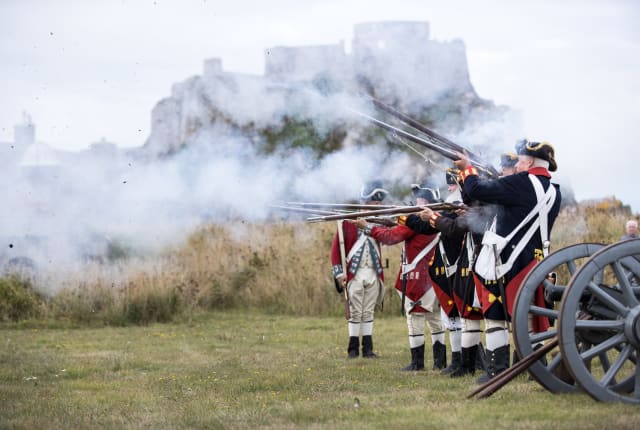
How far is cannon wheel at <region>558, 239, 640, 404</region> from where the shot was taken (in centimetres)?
595

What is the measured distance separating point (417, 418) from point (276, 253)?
11573 millimetres

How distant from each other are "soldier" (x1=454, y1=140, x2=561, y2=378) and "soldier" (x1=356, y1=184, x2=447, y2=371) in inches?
75.1

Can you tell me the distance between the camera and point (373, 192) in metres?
10.0

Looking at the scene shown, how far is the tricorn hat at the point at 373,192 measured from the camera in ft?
32.9

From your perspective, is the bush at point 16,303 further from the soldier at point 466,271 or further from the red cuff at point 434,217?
the red cuff at point 434,217

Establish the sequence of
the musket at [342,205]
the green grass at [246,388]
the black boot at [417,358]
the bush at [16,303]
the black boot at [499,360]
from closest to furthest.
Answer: the green grass at [246,388] → the black boot at [499,360] → the musket at [342,205] → the black boot at [417,358] → the bush at [16,303]

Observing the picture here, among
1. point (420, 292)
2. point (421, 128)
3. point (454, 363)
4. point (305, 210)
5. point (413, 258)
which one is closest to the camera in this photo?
point (421, 128)

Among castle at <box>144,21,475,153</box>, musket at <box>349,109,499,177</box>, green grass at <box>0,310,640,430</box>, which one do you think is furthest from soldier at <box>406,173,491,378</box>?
castle at <box>144,21,475,153</box>

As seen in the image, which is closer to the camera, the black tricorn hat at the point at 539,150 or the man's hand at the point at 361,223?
the black tricorn hat at the point at 539,150

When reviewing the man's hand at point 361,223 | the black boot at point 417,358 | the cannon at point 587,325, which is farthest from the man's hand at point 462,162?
the man's hand at point 361,223

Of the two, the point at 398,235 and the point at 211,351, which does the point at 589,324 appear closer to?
the point at 398,235

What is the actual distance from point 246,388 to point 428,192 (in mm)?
2688

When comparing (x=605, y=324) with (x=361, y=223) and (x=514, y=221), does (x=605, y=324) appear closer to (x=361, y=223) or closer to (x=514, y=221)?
(x=514, y=221)

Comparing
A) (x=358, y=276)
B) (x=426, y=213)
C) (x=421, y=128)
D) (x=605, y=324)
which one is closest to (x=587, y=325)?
(x=605, y=324)
